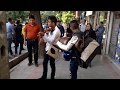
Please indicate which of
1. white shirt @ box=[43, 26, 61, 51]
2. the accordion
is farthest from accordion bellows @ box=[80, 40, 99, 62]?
white shirt @ box=[43, 26, 61, 51]

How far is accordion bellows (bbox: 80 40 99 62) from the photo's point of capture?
3902mm

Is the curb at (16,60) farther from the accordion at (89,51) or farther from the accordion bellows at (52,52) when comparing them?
the accordion at (89,51)

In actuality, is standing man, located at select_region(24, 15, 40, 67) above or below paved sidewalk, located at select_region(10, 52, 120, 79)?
above

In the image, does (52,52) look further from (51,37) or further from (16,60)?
(16,60)

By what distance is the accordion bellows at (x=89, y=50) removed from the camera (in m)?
3.90

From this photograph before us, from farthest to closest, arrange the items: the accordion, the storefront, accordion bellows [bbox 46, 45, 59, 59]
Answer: the storefront < accordion bellows [bbox 46, 45, 59, 59] < the accordion

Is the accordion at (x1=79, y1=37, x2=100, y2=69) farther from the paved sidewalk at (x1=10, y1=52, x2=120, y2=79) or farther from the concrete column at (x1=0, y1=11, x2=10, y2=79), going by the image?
the paved sidewalk at (x1=10, y1=52, x2=120, y2=79)

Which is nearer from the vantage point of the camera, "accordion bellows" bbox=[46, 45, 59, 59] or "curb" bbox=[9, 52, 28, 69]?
"accordion bellows" bbox=[46, 45, 59, 59]

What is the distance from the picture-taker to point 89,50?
3928 mm

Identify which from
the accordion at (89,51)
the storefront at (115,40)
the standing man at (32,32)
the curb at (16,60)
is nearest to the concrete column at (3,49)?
the accordion at (89,51)

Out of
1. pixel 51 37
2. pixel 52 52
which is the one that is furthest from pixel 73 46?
pixel 52 52
